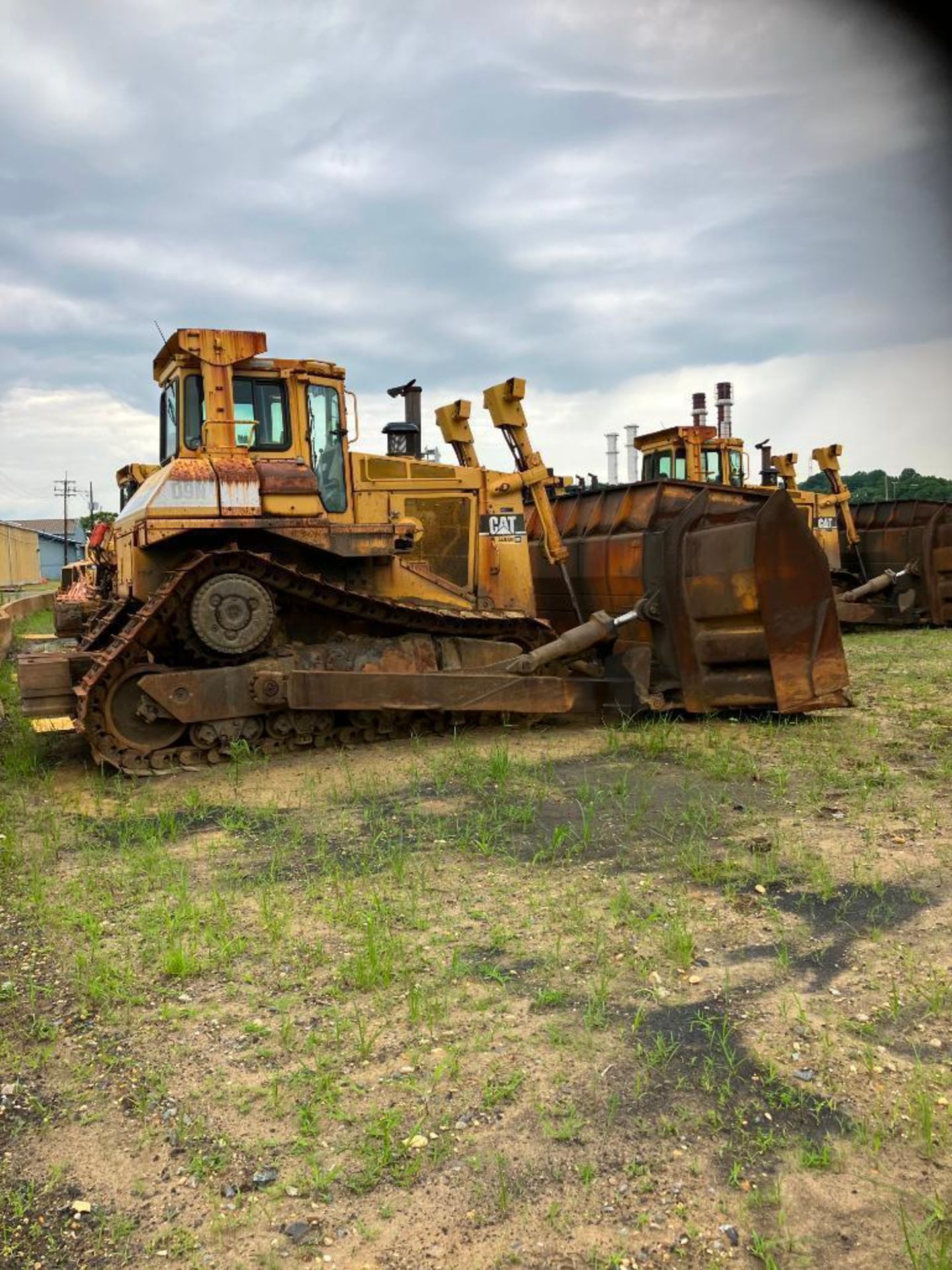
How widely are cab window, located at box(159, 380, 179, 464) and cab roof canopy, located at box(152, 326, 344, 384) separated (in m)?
0.37

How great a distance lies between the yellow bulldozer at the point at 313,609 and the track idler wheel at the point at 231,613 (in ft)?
0.05

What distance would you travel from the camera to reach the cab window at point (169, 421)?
8.24 meters

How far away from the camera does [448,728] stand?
27.7ft

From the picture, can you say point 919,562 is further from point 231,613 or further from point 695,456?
point 231,613

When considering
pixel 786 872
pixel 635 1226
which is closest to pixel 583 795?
pixel 786 872

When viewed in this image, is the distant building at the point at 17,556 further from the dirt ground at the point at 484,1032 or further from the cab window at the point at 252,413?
the dirt ground at the point at 484,1032

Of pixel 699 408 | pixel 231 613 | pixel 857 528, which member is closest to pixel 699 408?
pixel 699 408

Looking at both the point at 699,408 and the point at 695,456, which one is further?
the point at 699,408

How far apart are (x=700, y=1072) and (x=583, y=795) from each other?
3221 mm

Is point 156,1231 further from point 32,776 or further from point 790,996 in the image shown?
point 32,776

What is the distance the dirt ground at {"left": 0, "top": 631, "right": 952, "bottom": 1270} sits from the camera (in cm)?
238

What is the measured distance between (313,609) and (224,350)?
2212 millimetres

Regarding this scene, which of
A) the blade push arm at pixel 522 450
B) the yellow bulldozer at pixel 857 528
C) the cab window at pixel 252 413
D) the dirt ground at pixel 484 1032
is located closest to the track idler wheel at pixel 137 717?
the dirt ground at pixel 484 1032

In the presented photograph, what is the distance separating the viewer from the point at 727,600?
7762 mm
